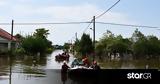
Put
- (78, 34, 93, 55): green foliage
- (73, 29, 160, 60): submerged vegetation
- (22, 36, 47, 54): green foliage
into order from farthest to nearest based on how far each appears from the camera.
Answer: (78, 34, 93, 55): green foliage
(22, 36, 47, 54): green foliage
(73, 29, 160, 60): submerged vegetation

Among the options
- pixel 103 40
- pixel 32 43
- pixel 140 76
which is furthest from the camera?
pixel 103 40

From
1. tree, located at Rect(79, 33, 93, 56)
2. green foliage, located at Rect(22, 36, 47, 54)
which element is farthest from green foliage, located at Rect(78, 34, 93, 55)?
green foliage, located at Rect(22, 36, 47, 54)

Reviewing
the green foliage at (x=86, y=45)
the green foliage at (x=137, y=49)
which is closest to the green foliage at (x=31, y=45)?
the green foliage at (x=86, y=45)

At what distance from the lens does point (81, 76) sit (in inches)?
886

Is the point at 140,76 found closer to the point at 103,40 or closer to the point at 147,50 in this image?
the point at 147,50

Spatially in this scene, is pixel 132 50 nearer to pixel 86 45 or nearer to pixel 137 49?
pixel 137 49

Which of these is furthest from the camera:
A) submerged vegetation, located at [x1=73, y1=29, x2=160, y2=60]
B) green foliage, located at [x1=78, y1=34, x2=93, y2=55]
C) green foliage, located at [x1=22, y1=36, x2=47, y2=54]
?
green foliage, located at [x1=78, y1=34, x2=93, y2=55]

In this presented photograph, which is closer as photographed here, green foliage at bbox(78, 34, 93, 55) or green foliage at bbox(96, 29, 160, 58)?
green foliage at bbox(96, 29, 160, 58)

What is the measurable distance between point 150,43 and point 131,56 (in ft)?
12.1

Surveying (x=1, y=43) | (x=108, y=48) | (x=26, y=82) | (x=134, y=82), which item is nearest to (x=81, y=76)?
(x=26, y=82)

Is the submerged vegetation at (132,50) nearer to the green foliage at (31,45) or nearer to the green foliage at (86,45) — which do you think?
the green foliage at (86,45)

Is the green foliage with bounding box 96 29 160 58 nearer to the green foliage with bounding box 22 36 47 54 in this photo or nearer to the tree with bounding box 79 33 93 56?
the tree with bounding box 79 33 93 56

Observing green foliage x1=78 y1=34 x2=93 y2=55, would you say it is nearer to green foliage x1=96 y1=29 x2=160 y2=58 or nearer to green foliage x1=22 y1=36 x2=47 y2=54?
green foliage x1=96 y1=29 x2=160 y2=58

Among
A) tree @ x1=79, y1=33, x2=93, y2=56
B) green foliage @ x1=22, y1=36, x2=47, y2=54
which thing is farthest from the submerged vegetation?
green foliage @ x1=22, y1=36, x2=47, y2=54
